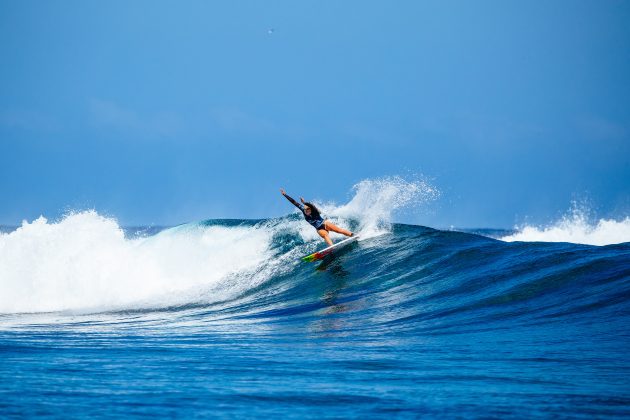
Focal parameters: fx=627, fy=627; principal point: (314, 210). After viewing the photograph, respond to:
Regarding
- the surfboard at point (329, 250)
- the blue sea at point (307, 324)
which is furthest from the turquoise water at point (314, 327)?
the surfboard at point (329, 250)

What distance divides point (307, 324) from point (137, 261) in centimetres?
875

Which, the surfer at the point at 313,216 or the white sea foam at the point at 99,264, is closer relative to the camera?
the white sea foam at the point at 99,264

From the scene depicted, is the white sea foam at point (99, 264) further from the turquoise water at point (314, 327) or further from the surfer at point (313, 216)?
the surfer at point (313, 216)

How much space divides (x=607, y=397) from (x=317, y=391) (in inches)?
84.8

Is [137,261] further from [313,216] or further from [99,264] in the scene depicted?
[313,216]

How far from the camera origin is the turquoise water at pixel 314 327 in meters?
4.64

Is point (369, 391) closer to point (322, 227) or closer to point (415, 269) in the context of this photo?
point (415, 269)

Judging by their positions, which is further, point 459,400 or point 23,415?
point 459,400

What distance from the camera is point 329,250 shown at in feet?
52.6

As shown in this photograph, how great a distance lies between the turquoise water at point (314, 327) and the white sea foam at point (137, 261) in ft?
0.21

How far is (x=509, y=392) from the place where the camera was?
189 inches

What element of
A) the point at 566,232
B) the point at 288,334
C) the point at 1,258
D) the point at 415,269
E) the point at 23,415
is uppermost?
the point at 566,232

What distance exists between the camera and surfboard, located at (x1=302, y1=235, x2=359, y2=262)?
1560cm

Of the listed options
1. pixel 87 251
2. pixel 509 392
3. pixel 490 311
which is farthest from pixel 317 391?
pixel 87 251
